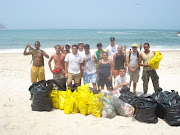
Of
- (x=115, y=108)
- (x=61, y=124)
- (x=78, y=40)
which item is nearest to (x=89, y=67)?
(x=115, y=108)

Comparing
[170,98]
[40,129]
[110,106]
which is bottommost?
[40,129]

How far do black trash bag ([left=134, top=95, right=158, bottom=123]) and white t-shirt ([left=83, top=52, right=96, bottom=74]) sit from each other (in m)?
1.93

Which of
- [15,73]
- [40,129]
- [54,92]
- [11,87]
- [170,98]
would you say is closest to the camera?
[40,129]

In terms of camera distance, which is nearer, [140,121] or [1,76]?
[140,121]

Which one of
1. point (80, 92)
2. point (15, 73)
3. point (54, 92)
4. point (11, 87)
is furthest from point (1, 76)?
point (80, 92)

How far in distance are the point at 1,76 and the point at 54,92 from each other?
16.4ft

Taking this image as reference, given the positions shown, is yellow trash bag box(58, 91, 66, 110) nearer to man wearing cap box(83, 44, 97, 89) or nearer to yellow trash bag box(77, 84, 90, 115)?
yellow trash bag box(77, 84, 90, 115)

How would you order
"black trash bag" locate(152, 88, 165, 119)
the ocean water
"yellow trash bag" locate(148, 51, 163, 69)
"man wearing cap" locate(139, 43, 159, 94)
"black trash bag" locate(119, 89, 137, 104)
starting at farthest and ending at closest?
1. the ocean water
2. "man wearing cap" locate(139, 43, 159, 94)
3. "yellow trash bag" locate(148, 51, 163, 69)
4. "black trash bag" locate(119, 89, 137, 104)
5. "black trash bag" locate(152, 88, 165, 119)

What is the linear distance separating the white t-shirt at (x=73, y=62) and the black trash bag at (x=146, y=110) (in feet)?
6.67

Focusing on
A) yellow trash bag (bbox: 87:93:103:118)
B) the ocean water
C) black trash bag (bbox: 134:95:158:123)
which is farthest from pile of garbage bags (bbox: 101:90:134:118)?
the ocean water

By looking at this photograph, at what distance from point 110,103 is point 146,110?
84cm

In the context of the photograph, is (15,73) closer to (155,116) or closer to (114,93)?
(114,93)

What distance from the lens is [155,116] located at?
3859 millimetres

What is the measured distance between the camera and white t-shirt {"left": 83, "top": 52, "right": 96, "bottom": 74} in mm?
5418
